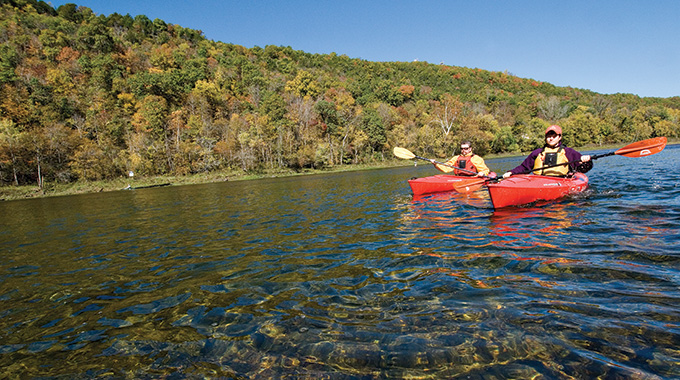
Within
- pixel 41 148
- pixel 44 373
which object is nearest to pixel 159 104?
pixel 41 148

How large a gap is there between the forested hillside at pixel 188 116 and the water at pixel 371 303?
43.5 meters

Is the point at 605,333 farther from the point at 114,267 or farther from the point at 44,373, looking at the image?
the point at 114,267

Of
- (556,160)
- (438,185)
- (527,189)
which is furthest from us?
(438,185)

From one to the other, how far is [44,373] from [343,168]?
168 ft

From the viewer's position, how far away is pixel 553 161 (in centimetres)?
964

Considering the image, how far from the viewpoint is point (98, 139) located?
2030 inches

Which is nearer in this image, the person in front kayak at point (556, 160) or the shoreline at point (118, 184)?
the person in front kayak at point (556, 160)

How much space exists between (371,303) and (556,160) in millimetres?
8585

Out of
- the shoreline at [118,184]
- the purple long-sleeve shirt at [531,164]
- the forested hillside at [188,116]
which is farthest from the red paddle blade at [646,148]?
the forested hillside at [188,116]

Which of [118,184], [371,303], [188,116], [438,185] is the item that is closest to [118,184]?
[118,184]

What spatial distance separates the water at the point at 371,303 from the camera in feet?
8.98

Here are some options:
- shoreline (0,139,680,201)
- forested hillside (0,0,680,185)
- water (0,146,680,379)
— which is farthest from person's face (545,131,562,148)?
forested hillside (0,0,680,185)

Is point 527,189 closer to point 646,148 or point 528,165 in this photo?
point 528,165

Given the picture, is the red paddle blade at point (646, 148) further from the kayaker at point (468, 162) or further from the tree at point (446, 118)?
the tree at point (446, 118)
